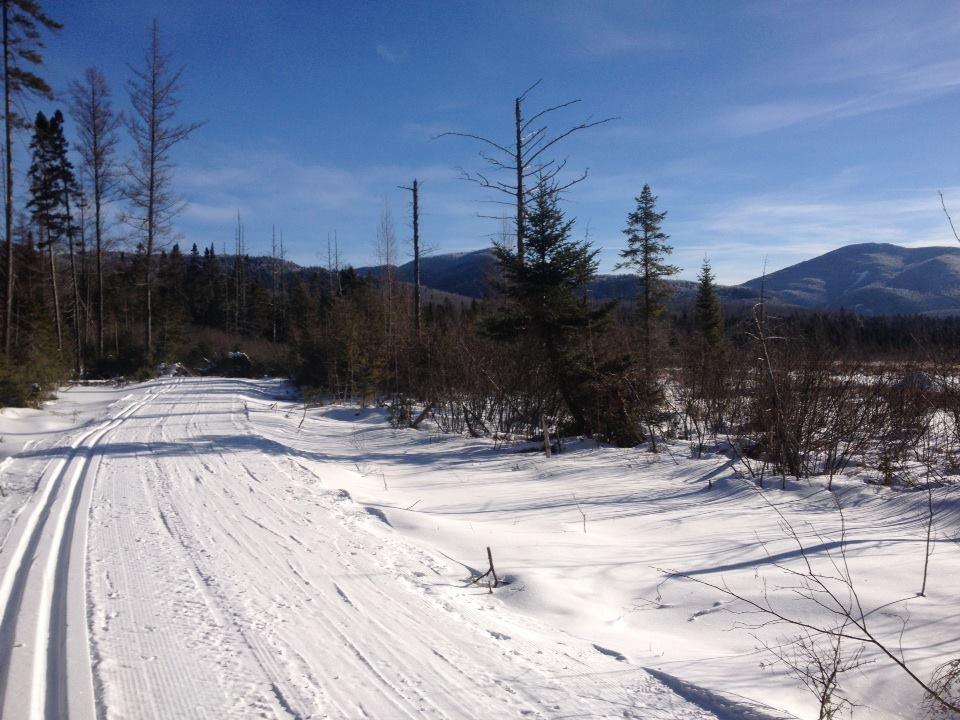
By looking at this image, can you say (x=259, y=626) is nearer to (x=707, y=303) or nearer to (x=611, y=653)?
(x=611, y=653)

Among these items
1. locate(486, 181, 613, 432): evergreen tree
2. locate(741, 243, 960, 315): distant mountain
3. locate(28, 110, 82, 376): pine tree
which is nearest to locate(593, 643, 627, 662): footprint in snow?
locate(486, 181, 613, 432): evergreen tree

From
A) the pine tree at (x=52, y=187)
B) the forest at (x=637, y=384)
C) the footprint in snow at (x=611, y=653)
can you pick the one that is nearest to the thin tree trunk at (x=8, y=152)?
the forest at (x=637, y=384)

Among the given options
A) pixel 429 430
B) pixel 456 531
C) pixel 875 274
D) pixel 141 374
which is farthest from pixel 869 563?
pixel 875 274

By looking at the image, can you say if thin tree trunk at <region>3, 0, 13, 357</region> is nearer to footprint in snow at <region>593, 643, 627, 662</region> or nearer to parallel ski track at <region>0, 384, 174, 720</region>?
parallel ski track at <region>0, 384, 174, 720</region>

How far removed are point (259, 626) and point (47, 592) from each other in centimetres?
178

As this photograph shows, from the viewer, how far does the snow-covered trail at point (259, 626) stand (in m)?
3.14

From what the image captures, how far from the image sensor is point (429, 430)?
47.2ft

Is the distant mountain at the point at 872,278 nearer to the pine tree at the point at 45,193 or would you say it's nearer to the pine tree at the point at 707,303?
the pine tree at the point at 707,303

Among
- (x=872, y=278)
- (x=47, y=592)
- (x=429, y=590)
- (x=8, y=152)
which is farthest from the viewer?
(x=872, y=278)

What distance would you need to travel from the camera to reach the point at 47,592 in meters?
4.36

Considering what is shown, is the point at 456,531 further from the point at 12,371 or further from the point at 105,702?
the point at 12,371

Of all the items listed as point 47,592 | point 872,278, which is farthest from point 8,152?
point 872,278

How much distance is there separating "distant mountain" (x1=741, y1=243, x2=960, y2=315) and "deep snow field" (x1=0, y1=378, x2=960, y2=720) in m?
100

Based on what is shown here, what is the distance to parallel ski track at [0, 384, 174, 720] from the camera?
310 centimetres
